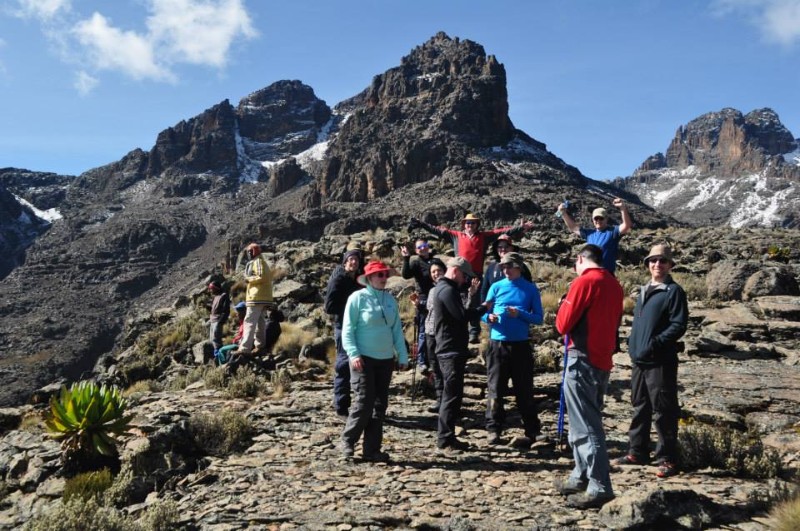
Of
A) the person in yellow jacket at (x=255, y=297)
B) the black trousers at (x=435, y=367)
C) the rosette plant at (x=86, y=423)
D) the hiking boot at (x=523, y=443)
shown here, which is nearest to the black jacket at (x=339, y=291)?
the black trousers at (x=435, y=367)

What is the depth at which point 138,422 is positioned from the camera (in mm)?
7141

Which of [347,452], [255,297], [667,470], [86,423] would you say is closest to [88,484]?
[86,423]

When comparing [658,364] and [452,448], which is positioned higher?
[658,364]

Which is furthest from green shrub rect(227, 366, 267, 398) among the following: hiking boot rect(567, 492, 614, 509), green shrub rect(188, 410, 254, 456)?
hiking boot rect(567, 492, 614, 509)

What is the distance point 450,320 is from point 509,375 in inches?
32.3

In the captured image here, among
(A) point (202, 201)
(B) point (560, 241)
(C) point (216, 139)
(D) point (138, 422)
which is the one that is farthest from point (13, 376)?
(C) point (216, 139)

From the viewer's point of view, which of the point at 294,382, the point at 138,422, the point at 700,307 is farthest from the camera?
the point at 700,307

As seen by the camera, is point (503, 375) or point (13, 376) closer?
point (503, 375)

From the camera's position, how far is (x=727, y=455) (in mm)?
5098

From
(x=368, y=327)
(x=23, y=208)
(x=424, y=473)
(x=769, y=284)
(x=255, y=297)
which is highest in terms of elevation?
(x=23, y=208)

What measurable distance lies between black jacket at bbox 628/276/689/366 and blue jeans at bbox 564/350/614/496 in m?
0.72

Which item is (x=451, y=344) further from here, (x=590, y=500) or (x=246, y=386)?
(x=246, y=386)

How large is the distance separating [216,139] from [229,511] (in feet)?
597

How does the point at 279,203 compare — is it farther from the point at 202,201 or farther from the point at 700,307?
the point at 700,307
